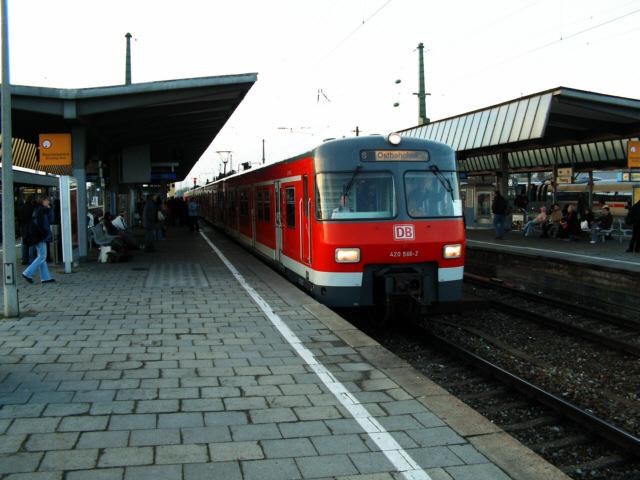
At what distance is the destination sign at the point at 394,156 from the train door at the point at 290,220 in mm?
1598

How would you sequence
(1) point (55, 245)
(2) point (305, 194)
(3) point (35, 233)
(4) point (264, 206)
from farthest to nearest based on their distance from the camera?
(1) point (55, 245) < (4) point (264, 206) < (3) point (35, 233) < (2) point (305, 194)

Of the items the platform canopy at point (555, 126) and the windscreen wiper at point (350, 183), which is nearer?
the windscreen wiper at point (350, 183)

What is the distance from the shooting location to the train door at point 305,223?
902cm

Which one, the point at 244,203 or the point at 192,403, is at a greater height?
the point at 244,203

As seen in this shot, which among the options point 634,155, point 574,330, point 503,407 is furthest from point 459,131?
point 503,407

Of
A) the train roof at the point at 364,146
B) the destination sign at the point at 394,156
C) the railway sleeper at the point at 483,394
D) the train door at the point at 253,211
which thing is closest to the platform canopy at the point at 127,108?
the train door at the point at 253,211

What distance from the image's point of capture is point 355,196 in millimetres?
8359

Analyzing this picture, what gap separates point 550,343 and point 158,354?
5.52 meters

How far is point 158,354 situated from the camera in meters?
6.02

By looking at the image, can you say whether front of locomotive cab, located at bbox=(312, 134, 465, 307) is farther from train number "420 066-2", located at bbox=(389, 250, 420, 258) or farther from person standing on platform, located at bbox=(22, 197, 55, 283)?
person standing on platform, located at bbox=(22, 197, 55, 283)

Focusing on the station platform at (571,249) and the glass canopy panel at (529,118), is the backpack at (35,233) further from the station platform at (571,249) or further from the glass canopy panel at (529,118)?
the glass canopy panel at (529,118)

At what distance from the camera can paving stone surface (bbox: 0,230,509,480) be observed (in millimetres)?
3572

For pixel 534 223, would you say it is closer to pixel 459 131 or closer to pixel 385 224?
pixel 459 131

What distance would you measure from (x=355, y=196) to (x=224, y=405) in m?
4.35
